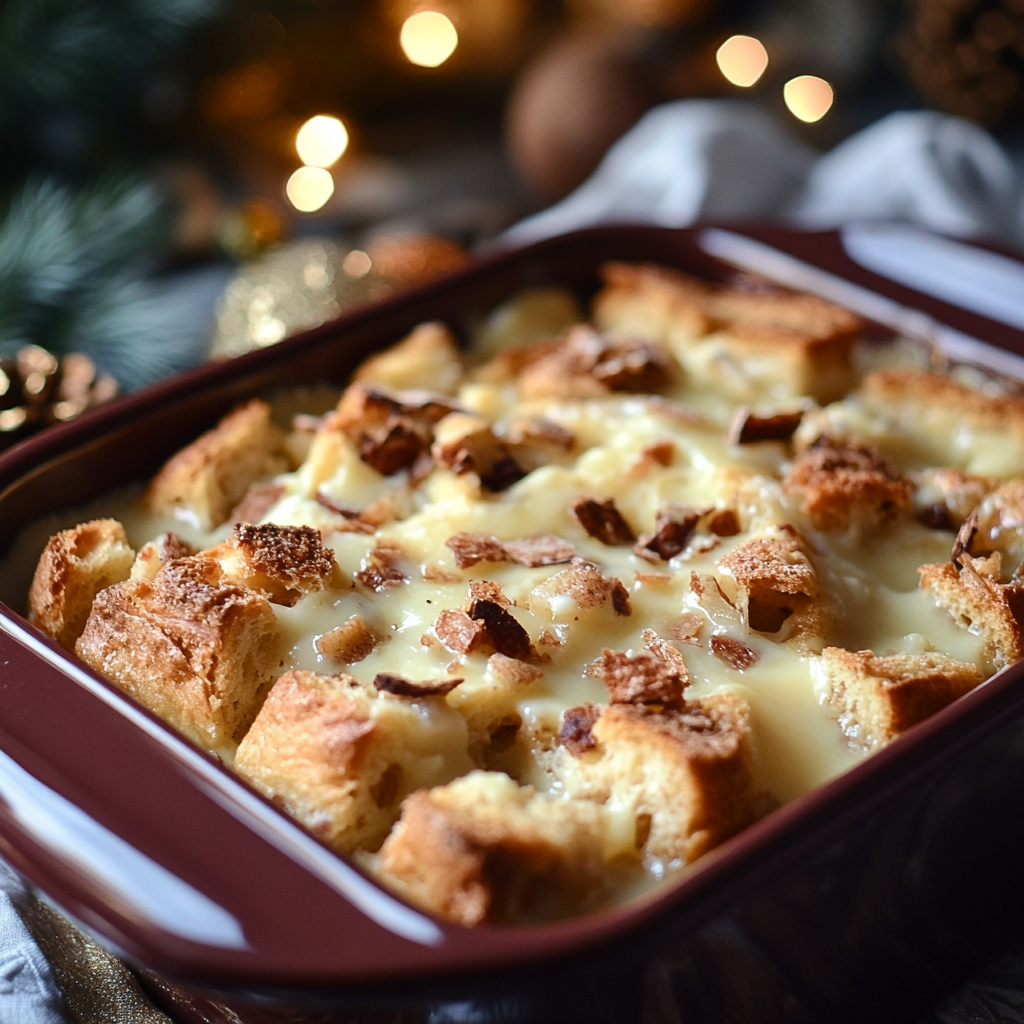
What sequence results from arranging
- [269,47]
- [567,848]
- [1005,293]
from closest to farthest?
[567,848] → [1005,293] → [269,47]

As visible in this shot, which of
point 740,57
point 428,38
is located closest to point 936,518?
point 740,57

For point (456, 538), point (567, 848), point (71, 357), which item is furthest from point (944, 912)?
point (71, 357)

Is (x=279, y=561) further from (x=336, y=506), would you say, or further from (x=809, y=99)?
(x=809, y=99)

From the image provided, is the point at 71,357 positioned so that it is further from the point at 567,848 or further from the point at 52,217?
the point at 567,848

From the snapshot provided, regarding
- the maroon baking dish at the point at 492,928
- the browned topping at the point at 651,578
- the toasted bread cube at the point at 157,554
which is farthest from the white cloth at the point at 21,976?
the browned topping at the point at 651,578

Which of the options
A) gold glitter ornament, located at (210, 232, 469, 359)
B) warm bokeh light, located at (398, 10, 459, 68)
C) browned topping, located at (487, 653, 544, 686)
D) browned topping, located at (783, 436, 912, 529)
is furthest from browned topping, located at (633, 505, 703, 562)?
warm bokeh light, located at (398, 10, 459, 68)

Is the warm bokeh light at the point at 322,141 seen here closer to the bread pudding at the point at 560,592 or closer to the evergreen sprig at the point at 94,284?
the evergreen sprig at the point at 94,284

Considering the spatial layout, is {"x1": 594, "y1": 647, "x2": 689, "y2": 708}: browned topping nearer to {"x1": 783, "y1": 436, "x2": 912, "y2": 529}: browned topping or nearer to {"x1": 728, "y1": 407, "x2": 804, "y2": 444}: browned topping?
{"x1": 783, "y1": 436, "x2": 912, "y2": 529}: browned topping
